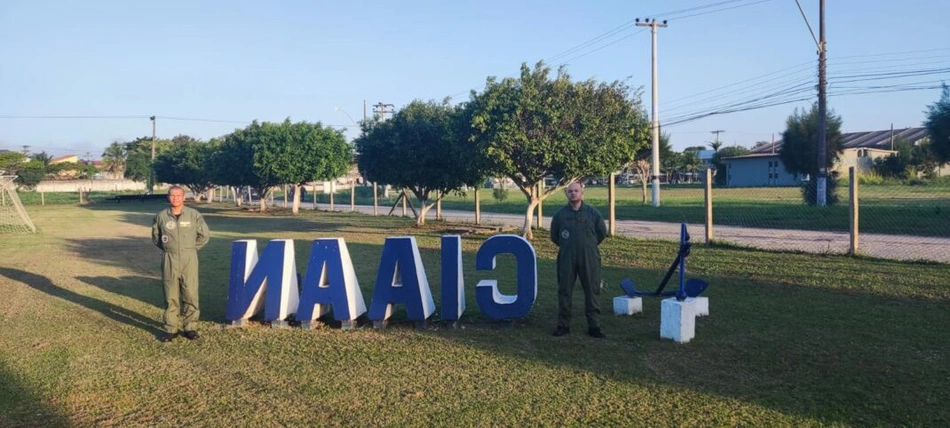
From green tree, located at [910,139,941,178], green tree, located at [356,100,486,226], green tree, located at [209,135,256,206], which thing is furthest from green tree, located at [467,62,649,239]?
green tree, located at [910,139,941,178]

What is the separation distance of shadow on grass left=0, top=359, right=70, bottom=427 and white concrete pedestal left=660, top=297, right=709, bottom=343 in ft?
17.1

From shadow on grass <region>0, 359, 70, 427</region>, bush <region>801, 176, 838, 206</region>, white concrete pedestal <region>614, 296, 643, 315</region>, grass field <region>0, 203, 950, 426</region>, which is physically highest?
bush <region>801, 176, 838, 206</region>

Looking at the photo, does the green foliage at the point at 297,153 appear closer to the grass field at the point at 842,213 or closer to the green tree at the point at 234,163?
the green tree at the point at 234,163

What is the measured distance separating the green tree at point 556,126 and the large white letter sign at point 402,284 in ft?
27.9

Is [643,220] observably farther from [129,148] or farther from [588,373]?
[129,148]

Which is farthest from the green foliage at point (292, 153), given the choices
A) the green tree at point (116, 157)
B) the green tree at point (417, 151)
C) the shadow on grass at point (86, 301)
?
the green tree at point (116, 157)

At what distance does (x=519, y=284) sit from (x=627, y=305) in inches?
57.5

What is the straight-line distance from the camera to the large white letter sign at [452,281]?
814 centimetres

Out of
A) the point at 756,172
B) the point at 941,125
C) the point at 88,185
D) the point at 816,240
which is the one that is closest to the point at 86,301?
the point at 816,240

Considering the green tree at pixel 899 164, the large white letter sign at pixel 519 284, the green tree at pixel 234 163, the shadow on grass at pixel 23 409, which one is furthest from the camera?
the green tree at pixel 899 164

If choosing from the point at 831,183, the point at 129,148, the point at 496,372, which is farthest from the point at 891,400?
the point at 129,148

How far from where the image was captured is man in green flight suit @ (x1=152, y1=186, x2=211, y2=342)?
7715 mm

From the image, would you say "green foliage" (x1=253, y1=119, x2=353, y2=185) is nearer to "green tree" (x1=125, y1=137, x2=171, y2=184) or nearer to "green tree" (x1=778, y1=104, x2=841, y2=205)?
"green tree" (x1=778, y1=104, x2=841, y2=205)

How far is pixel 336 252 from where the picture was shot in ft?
26.6
